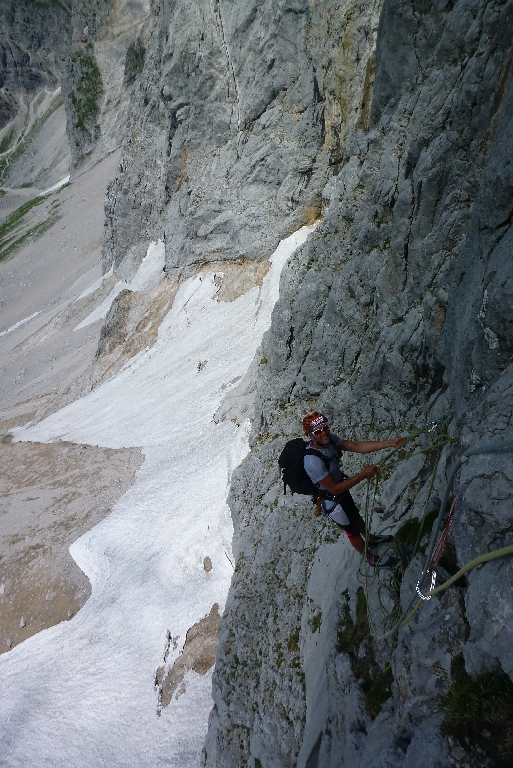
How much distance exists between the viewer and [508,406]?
5.25 meters

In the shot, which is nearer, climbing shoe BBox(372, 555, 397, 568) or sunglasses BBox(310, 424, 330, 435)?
climbing shoe BBox(372, 555, 397, 568)

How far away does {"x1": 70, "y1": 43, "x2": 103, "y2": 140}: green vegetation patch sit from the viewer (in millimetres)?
87688

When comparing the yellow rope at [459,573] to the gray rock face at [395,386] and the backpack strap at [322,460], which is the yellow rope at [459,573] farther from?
the backpack strap at [322,460]

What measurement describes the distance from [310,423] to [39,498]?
19.5 m

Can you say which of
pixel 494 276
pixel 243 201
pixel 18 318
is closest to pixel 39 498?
pixel 243 201

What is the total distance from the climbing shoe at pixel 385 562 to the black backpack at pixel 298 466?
1096mm

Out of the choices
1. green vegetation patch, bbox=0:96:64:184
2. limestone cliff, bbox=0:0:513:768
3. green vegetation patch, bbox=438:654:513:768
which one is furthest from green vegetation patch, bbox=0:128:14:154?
green vegetation patch, bbox=438:654:513:768

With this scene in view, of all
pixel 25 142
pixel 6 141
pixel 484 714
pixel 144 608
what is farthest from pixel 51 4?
pixel 484 714

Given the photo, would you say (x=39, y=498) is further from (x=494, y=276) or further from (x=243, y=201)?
(x=494, y=276)

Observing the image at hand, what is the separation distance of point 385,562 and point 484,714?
97.1 inches

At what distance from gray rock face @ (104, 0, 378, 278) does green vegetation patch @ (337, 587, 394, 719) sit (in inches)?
746

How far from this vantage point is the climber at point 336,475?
6.74 meters

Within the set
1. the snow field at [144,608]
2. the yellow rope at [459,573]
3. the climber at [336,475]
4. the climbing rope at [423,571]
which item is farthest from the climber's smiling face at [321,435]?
the snow field at [144,608]

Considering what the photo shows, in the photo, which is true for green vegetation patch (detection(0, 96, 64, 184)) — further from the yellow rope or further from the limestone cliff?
the yellow rope
